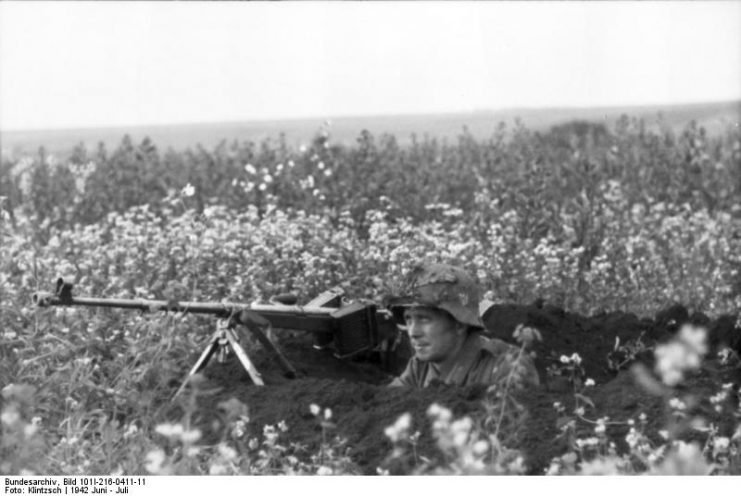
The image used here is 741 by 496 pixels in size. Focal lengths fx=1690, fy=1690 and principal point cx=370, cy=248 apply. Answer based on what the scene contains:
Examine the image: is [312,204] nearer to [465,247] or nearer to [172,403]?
[465,247]

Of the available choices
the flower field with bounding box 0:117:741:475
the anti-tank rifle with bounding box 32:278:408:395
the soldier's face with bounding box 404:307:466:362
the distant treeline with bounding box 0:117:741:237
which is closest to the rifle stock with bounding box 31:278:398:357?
the anti-tank rifle with bounding box 32:278:408:395

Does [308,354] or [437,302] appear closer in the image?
[437,302]

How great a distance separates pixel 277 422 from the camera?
22.3ft

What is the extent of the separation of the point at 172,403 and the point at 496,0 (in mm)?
6030

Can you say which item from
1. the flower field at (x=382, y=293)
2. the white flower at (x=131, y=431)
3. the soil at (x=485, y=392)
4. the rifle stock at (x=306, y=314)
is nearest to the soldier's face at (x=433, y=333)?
the soil at (x=485, y=392)

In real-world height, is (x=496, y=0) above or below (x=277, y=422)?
above

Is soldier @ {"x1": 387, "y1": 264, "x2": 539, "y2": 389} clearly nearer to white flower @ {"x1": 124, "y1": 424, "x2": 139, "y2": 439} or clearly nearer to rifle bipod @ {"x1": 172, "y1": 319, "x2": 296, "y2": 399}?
rifle bipod @ {"x1": 172, "y1": 319, "x2": 296, "y2": 399}

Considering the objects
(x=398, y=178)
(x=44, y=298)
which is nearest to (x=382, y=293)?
(x=44, y=298)

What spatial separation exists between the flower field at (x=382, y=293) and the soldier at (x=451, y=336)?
1.09 feet

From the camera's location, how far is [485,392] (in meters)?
6.73

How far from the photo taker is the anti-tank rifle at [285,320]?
7406 millimetres

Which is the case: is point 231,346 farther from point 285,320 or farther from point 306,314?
point 306,314

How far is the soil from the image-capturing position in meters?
6.45
